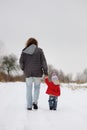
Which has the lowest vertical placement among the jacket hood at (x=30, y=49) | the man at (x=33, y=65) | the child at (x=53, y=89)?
the child at (x=53, y=89)

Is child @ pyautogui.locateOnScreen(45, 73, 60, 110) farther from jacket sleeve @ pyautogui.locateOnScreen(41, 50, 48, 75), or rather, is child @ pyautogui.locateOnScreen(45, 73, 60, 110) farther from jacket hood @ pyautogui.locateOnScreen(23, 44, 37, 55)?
jacket hood @ pyautogui.locateOnScreen(23, 44, 37, 55)

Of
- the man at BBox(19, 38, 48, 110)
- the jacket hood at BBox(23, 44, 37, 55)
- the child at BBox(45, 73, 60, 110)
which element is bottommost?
the child at BBox(45, 73, 60, 110)

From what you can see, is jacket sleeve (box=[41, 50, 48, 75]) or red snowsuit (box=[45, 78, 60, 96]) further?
red snowsuit (box=[45, 78, 60, 96])

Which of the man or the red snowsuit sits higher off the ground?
the man

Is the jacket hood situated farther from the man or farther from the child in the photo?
the child

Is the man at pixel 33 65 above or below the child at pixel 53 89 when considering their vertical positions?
above

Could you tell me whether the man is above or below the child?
Result: above

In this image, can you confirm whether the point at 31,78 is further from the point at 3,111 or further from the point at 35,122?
the point at 35,122

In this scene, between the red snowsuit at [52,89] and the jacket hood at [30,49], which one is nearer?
the jacket hood at [30,49]

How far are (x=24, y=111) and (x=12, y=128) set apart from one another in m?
2.86

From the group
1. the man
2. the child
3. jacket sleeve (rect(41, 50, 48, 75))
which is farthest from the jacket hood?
the child

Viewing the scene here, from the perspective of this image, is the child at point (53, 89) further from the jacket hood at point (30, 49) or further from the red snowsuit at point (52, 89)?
the jacket hood at point (30, 49)

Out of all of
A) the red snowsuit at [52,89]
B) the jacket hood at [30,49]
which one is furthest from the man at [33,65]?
the red snowsuit at [52,89]

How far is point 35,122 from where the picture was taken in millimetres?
8039
